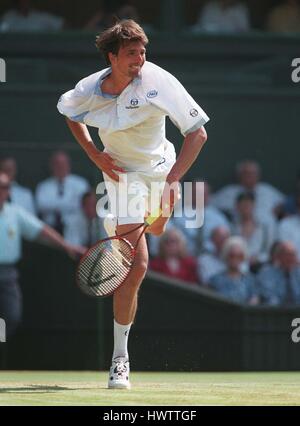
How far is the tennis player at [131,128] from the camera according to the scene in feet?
23.2

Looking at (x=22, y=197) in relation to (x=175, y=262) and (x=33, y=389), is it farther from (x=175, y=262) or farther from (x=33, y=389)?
(x=33, y=389)

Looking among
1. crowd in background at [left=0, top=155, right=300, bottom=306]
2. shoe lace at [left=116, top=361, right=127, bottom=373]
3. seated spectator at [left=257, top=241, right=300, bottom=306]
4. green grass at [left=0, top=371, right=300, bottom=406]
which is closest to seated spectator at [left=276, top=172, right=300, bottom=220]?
crowd in background at [left=0, top=155, right=300, bottom=306]

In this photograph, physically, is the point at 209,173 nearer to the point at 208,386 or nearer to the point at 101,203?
the point at 101,203

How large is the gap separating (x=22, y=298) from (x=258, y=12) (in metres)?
5.83

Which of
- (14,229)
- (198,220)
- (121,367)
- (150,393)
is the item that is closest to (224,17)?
(198,220)

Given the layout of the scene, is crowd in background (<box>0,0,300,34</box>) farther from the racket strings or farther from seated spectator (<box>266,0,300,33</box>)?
the racket strings

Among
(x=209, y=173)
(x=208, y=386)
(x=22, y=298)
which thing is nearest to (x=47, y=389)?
(x=208, y=386)

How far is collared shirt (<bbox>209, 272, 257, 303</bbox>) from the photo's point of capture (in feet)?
37.9

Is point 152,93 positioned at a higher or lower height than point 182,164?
higher

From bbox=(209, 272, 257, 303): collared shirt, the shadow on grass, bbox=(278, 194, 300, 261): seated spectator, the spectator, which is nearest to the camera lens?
the shadow on grass

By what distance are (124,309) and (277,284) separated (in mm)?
4639

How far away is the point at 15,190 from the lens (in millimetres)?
11062

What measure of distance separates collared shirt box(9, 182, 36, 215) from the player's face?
403 centimetres

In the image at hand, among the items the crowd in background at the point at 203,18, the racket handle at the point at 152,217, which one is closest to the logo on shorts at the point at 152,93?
the racket handle at the point at 152,217
